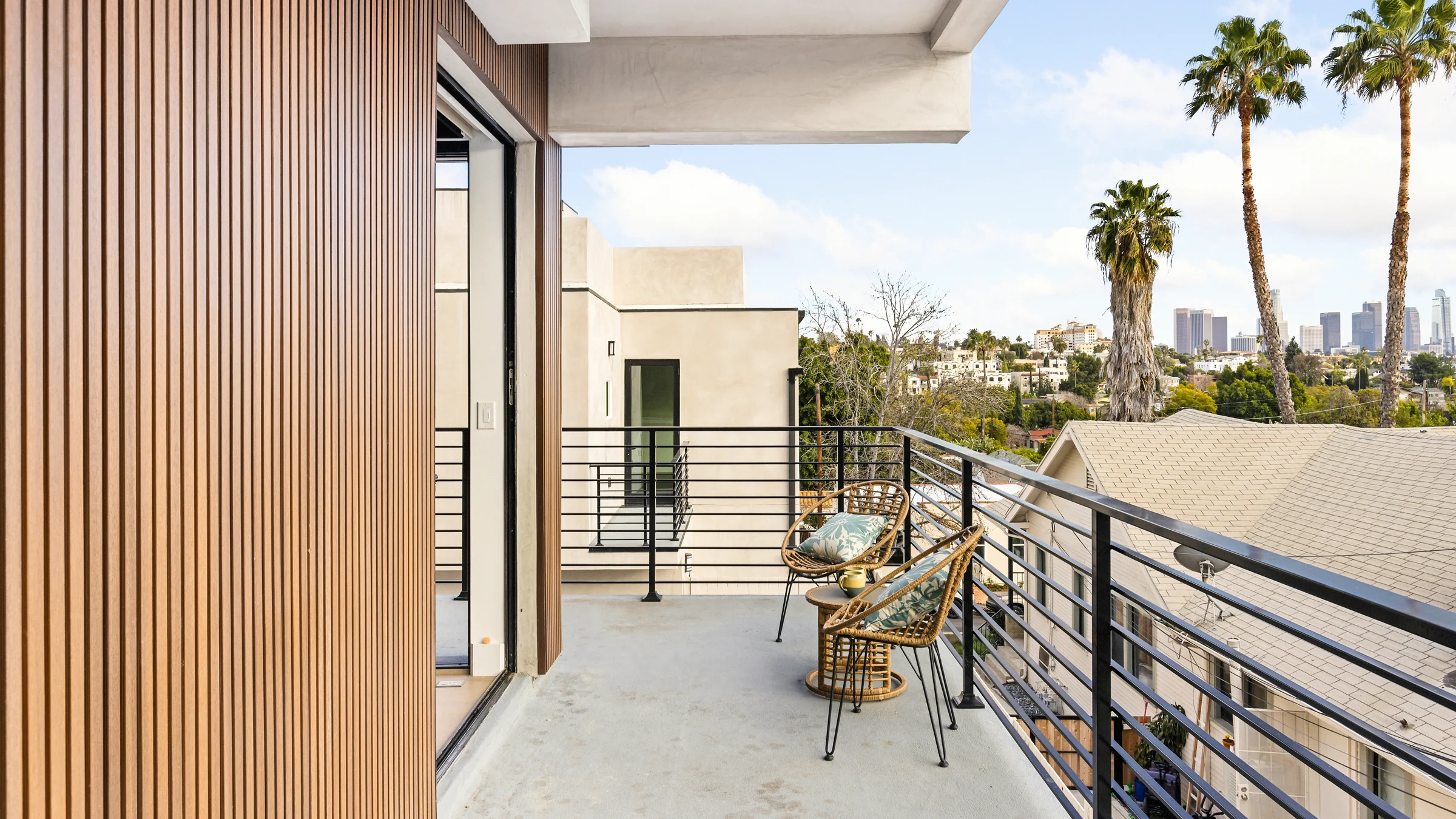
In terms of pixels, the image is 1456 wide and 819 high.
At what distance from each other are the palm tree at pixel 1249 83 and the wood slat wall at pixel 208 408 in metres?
17.2

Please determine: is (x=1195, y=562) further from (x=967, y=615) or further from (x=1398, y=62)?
(x=1398, y=62)

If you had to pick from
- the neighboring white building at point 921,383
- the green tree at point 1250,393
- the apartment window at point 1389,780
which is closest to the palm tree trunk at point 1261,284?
the green tree at point 1250,393

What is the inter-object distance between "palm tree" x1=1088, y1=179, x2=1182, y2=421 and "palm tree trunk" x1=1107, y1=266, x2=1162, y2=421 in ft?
0.04

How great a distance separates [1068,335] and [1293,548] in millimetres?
15353

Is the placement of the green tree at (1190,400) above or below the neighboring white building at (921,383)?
below

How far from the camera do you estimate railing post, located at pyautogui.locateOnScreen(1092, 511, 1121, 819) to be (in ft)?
6.22

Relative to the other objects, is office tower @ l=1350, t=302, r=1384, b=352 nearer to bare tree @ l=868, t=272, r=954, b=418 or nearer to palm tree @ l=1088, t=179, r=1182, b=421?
palm tree @ l=1088, t=179, r=1182, b=421

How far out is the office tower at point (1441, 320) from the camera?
18.3 m

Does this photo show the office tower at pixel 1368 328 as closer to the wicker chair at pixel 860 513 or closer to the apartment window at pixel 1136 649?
the apartment window at pixel 1136 649

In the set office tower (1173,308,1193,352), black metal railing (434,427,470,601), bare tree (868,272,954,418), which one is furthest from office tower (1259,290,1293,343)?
black metal railing (434,427,470,601)

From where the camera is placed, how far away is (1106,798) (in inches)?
75.0

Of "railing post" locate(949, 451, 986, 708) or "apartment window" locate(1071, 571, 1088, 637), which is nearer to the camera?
"railing post" locate(949, 451, 986, 708)

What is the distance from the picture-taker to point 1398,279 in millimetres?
15320

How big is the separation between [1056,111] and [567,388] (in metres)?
30.3
